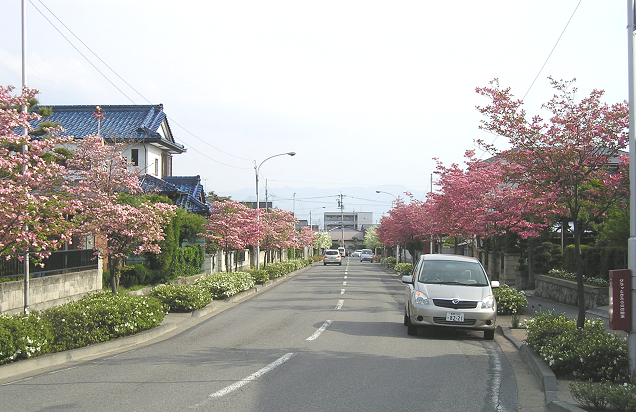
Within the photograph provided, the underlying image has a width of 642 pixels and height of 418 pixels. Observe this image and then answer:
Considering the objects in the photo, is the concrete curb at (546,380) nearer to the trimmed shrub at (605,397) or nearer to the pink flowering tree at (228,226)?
the trimmed shrub at (605,397)

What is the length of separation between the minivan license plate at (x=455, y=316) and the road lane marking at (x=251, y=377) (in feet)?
12.6

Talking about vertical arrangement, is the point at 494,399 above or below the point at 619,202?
below

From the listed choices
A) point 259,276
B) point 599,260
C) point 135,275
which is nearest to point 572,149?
point 599,260

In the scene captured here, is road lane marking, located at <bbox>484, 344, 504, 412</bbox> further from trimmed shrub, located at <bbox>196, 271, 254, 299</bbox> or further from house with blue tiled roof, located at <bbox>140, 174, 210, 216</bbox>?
house with blue tiled roof, located at <bbox>140, 174, 210, 216</bbox>

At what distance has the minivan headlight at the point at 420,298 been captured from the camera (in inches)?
559

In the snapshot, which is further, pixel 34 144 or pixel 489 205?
pixel 489 205

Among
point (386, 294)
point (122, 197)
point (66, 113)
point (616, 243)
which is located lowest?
point (386, 294)

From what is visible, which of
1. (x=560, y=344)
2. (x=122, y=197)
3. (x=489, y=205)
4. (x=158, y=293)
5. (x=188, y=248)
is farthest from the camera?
(x=188, y=248)

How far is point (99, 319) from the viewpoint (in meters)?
12.8

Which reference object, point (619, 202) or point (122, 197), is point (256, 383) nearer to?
point (619, 202)

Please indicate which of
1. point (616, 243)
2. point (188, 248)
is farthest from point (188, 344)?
point (188, 248)

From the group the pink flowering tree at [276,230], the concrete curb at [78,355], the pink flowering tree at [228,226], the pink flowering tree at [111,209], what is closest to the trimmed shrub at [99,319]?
the concrete curb at [78,355]

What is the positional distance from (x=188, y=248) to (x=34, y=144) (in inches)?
840

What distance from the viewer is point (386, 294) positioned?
94.1 ft
